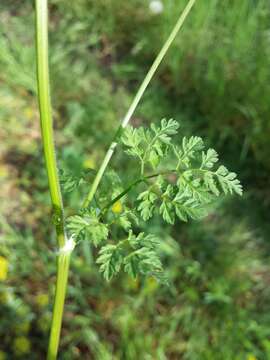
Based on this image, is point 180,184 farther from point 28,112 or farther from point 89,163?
point 28,112

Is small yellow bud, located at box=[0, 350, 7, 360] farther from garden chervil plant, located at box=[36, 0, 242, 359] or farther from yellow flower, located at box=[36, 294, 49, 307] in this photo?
garden chervil plant, located at box=[36, 0, 242, 359]

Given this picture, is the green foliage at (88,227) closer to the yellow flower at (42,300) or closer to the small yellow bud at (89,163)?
the yellow flower at (42,300)

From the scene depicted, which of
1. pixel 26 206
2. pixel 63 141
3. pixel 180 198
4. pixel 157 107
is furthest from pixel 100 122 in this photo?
pixel 180 198

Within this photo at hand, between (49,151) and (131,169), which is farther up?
(131,169)

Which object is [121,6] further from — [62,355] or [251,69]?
[62,355]

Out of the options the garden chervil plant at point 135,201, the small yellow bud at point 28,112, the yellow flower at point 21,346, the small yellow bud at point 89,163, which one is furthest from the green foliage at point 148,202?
the small yellow bud at point 28,112

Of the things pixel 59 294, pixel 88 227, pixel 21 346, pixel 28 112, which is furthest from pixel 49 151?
pixel 28 112
